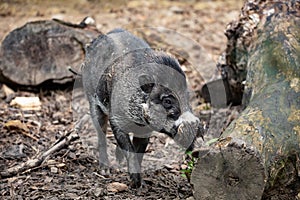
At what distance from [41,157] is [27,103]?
1.65m

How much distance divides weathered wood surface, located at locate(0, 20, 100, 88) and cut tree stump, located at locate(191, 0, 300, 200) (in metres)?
2.70

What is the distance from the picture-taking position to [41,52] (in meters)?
7.12

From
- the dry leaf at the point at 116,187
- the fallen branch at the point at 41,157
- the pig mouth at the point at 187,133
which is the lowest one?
the dry leaf at the point at 116,187

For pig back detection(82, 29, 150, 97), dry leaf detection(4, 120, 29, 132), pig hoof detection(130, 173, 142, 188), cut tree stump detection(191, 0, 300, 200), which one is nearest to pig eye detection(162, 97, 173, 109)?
cut tree stump detection(191, 0, 300, 200)

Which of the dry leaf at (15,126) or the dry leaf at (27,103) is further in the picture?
the dry leaf at (27,103)

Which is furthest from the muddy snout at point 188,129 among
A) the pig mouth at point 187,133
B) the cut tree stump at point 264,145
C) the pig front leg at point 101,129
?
the pig front leg at point 101,129

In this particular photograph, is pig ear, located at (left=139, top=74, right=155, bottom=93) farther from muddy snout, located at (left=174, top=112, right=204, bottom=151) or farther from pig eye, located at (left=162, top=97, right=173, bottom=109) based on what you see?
muddy snout, located at (left=174, top=112, right=204, bottom=151)

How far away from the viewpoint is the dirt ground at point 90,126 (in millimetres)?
4910

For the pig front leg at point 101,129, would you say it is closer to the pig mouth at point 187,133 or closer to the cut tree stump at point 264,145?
the pig mouth at point 187,133

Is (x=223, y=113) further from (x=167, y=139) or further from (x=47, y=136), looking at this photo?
(x=47, y=136)

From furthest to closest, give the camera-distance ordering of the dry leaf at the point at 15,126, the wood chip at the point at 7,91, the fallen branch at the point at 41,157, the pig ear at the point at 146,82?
the wood chip at the point at 7,91, the dry leaf at the point at 15,126, the fallen branch at the point at 41,157, the pig ear at the point at 146,82

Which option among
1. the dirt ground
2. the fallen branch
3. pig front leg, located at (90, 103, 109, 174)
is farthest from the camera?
pig front leg, located at (90, 103, 109, 174)

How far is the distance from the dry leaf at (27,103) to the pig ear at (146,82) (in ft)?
7.42

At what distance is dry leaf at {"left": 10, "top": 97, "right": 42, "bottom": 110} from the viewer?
22.0 feet
